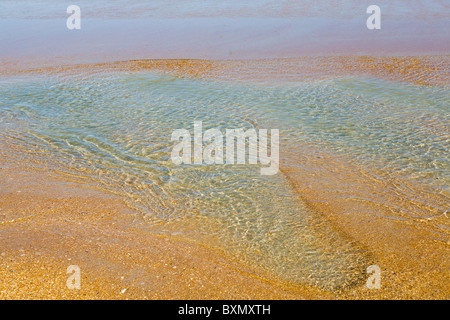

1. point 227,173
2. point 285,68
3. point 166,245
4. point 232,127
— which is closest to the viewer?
point 166,245

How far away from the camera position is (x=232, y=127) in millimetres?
6730

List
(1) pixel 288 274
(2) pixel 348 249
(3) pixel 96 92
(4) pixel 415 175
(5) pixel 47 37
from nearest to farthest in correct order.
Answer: (1) pixel 288 274
(2) pixel 348 249
(4) pixel 415 175
(3) pixel 96 92
(5) pixel 47 37

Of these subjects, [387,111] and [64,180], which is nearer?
[64,180]

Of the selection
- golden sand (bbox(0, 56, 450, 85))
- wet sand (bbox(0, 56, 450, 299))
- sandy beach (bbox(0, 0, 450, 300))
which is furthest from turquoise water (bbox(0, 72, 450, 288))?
golden sand (bbox(0, 56, 450, 85))

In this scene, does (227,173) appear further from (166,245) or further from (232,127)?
(166,245)

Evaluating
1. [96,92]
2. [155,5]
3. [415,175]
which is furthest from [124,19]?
[415,175]

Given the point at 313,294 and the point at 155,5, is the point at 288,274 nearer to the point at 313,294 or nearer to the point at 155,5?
the point at 313,294

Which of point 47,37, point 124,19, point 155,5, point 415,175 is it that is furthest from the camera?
point 155,5

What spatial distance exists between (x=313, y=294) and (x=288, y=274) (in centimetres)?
31

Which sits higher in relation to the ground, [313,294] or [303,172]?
A: [303,172]

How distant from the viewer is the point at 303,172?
215 inches

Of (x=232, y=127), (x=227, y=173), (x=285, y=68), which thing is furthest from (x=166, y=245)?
(x=285, y=68)

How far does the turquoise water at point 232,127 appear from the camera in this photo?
424cm

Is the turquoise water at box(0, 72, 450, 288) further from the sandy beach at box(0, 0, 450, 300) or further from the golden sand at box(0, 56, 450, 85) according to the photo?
the golden sand at box(0, 56, 450, 85)
